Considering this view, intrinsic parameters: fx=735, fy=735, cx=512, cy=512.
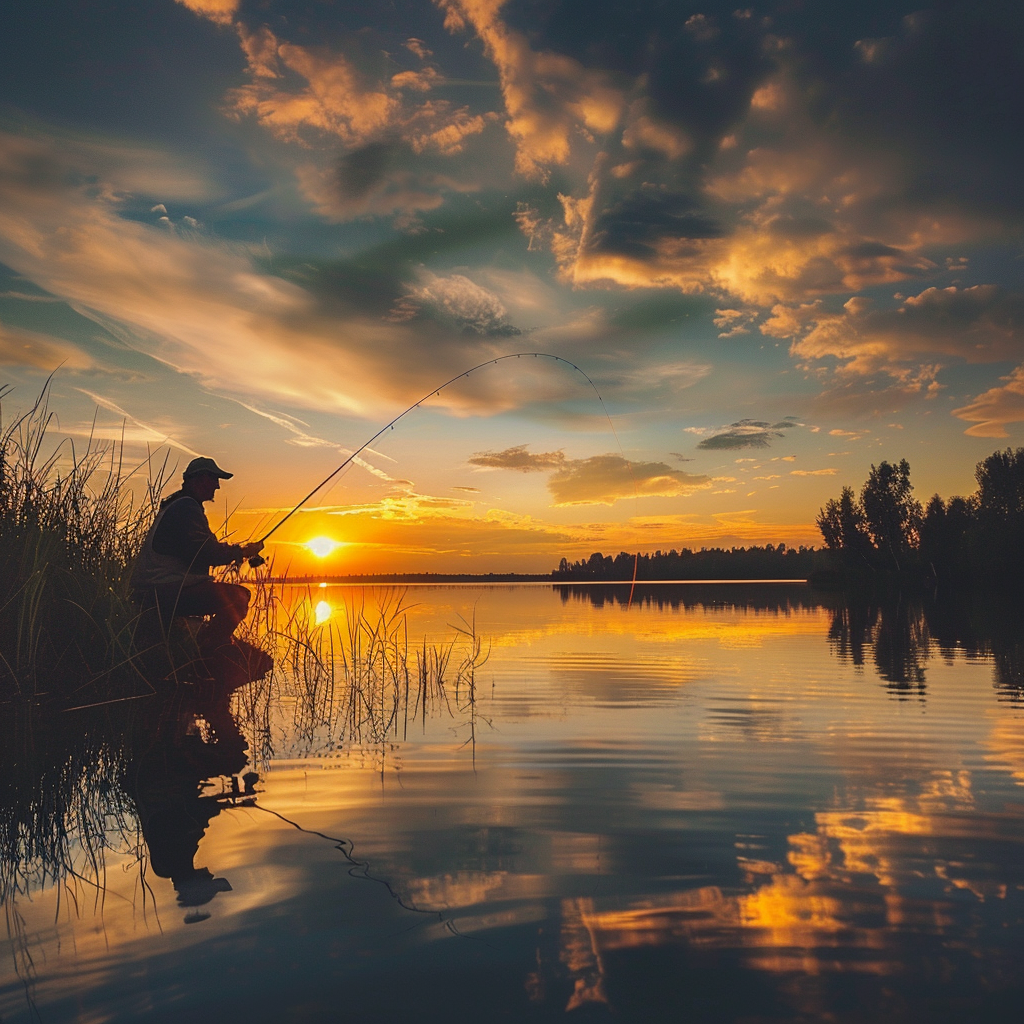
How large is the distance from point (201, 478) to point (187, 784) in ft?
17.8

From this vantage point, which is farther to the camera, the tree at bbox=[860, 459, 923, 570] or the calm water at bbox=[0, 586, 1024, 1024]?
the tree at bbox=[860, 459, 923, 570]

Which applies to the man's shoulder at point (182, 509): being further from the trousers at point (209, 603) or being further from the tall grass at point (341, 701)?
the tall grass at point (341, 701)

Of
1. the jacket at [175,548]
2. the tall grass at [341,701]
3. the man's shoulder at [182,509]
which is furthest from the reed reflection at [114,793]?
the man's shoulder at [182,509]

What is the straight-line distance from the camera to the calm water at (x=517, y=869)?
2281 millimetres

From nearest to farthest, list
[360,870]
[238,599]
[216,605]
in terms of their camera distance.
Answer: [360,870] → [216,605] → [238,599]

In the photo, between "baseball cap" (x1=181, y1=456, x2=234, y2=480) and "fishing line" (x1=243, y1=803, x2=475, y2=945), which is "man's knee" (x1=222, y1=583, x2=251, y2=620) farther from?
"fishing line" (x1=243, y1=803, x2=475, y2=945)

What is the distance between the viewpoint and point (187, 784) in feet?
15.8

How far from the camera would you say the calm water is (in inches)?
89.8

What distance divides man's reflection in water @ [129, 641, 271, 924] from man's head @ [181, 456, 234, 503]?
256 centimetres

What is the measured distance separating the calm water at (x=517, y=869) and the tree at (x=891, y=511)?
299ft

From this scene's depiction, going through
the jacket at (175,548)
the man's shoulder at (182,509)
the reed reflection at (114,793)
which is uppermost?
the man's shoulder at (182,509)

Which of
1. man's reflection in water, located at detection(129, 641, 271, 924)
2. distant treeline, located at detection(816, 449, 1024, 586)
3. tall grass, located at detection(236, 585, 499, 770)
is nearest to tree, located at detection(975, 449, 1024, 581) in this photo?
distant treeline, located at detection(816, 449, 1024, 586)

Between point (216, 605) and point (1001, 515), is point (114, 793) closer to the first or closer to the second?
point (216, 605)

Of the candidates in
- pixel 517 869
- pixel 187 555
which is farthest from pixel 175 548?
pixel 517 869
